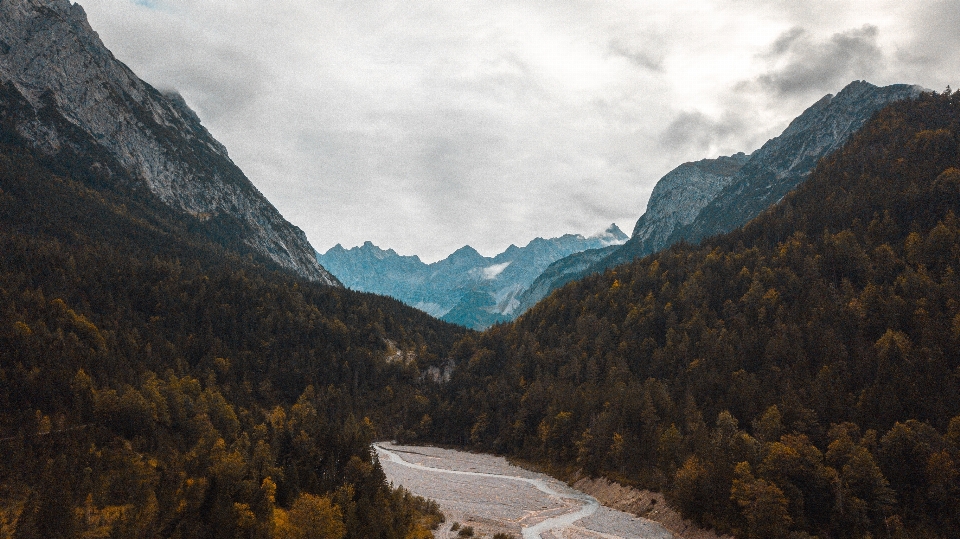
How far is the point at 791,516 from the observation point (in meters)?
68.9

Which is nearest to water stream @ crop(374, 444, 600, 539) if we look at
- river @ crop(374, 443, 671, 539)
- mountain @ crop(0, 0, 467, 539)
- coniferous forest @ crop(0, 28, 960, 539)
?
river @ crop(374, 443, 671, 539)

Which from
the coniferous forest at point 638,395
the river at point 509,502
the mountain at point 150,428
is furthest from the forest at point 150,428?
the river at point 509,502

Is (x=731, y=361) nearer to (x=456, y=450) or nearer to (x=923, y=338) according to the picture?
(x=923, y=338)

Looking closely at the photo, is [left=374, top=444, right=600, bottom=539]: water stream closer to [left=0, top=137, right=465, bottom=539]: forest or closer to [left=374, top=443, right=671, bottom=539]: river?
[left=374, top=443, right=671, bottom=539]: river

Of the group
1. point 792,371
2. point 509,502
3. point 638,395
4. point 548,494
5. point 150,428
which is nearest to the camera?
point 509,502

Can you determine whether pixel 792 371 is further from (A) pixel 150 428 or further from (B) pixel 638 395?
(A) pixel 150 428

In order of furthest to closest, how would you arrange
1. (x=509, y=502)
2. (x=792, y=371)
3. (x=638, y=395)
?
(x=638, y=395) < (x=792, y=371) < (x=509, y=502)

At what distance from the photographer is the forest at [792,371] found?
232ft

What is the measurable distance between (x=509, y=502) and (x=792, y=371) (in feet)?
210

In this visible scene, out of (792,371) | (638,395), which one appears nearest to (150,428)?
(638,395)

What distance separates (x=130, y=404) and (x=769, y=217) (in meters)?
201

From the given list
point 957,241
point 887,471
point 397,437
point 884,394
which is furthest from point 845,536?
point 397,437

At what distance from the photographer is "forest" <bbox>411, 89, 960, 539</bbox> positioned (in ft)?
232

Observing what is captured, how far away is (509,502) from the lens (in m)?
92.8
